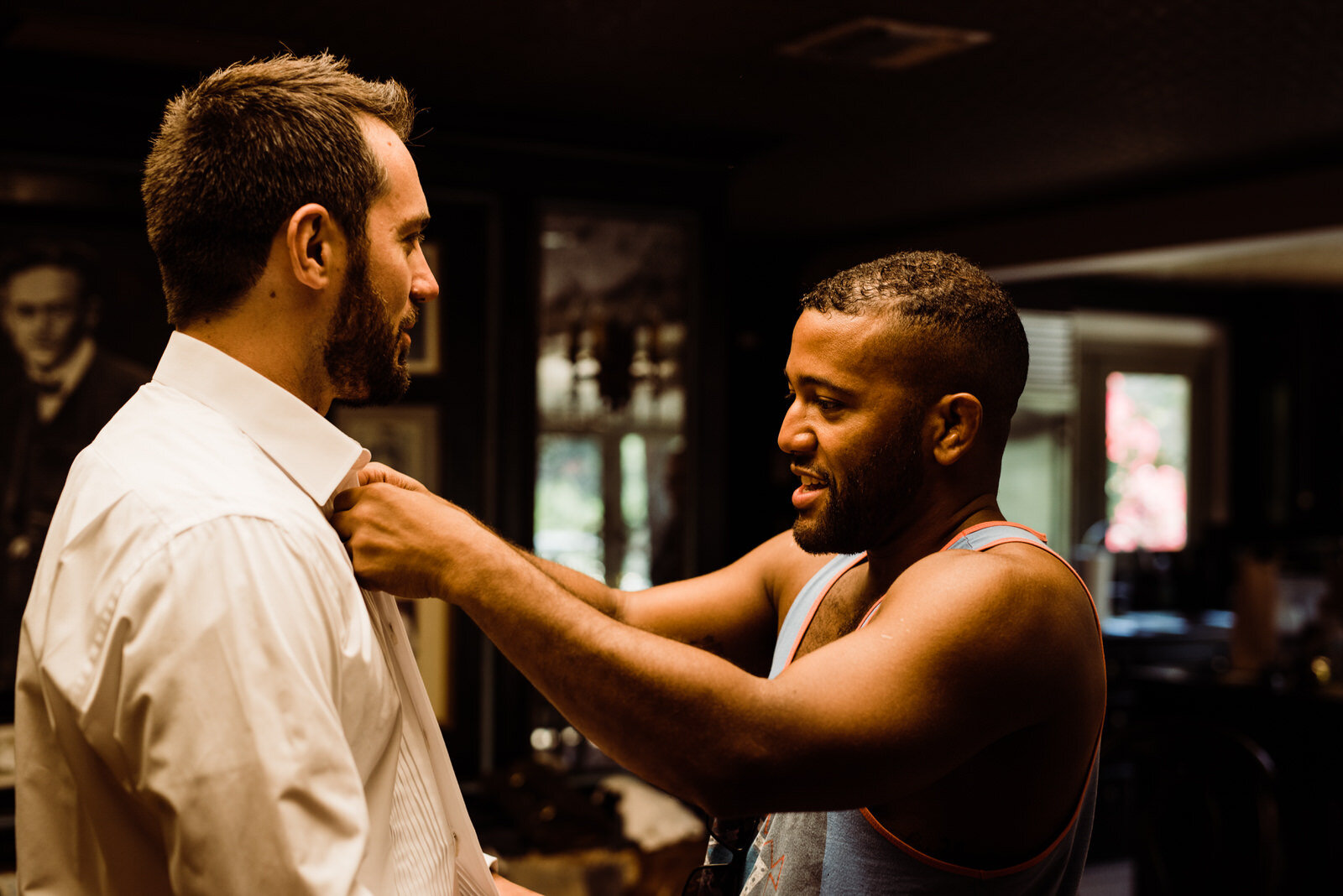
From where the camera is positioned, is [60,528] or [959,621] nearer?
[60,528]

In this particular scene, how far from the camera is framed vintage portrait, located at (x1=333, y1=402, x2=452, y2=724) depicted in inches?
153

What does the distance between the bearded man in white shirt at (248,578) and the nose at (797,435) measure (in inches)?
17.9

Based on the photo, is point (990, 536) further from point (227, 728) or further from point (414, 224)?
point (227, 728)

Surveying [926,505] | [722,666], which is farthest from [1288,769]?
[722,666]

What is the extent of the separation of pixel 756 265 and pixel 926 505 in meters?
5.96

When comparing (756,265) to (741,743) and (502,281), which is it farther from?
(741,743)

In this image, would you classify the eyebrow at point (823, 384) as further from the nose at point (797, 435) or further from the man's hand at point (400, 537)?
the man's hand at point (400, 537)

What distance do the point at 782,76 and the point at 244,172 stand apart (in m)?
2.75

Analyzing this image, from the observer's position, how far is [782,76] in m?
3.57

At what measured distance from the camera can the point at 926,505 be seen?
1373 millimetres

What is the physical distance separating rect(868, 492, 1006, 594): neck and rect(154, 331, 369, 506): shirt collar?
2.18 ft

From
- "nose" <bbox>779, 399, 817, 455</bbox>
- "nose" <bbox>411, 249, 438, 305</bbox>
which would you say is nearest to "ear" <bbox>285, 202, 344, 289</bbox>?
"nose" <bbox>411, 249, 438, 305</bbox>

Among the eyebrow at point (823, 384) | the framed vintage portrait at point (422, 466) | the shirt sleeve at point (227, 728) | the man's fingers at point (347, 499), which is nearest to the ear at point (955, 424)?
the eyebrow at point (823, 384)

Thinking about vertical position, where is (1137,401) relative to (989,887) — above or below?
above
